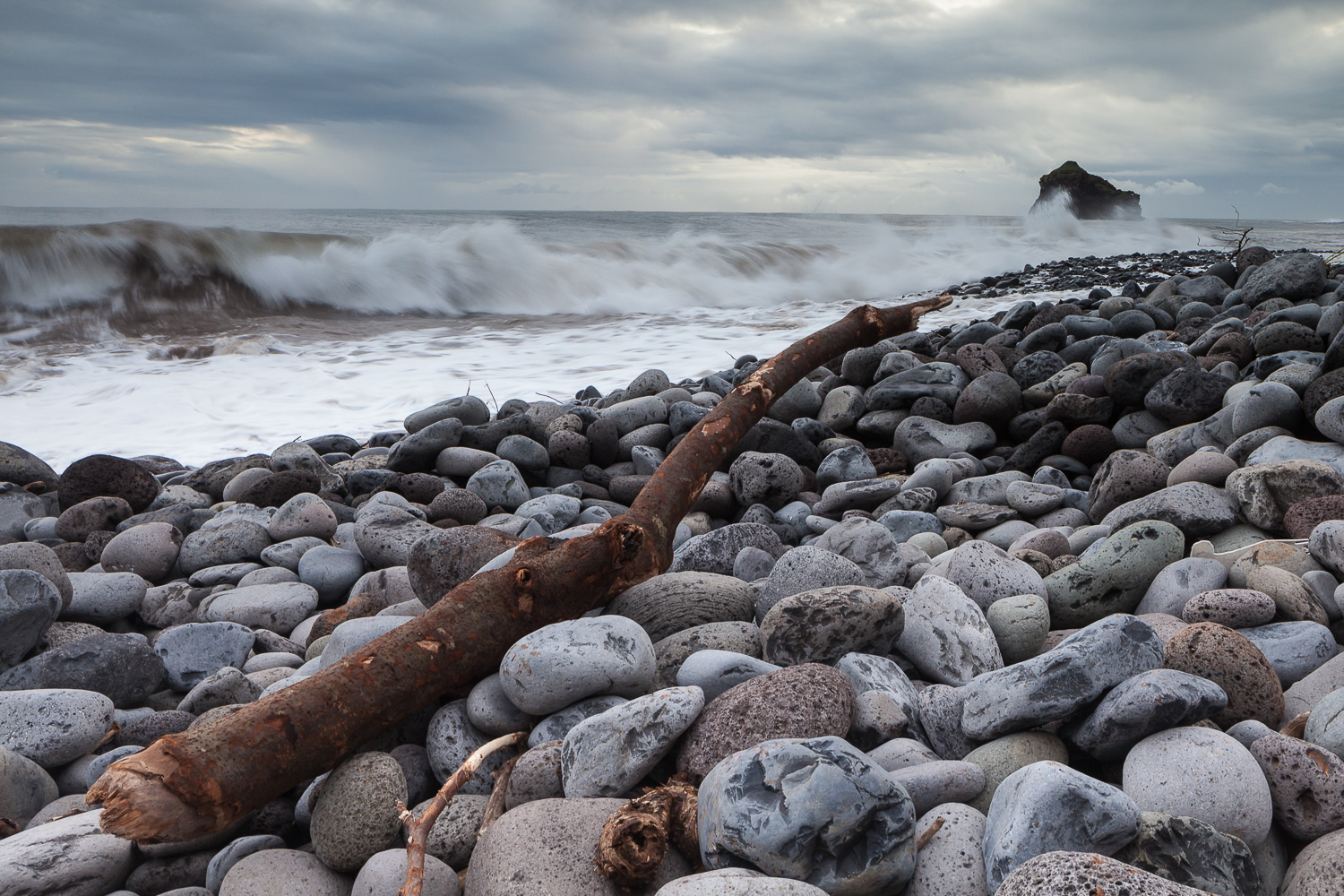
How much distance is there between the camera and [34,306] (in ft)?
36.8

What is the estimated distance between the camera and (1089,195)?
39781mm

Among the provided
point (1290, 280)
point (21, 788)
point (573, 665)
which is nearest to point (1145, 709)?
point (573, 665)

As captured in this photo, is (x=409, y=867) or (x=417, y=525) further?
(x=417, y=525)

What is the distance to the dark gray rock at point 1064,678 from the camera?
4.91ft

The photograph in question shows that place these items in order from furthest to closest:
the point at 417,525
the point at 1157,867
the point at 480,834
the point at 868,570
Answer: the point at 417,525 < the point at 868,570 < the point at 480,834 < the point at 1157,867

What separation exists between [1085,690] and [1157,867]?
0.35 metres

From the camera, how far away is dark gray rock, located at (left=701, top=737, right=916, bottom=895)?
1.20m

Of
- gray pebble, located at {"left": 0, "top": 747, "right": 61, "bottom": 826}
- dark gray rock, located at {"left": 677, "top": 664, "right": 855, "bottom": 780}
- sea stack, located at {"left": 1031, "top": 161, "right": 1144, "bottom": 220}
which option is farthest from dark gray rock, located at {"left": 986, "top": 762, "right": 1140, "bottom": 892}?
sea stack, located at {"left": 1031, "top": 161, "right": 1144, "bottom": 220}

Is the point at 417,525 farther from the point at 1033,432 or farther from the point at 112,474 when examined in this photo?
the point at 1033,432

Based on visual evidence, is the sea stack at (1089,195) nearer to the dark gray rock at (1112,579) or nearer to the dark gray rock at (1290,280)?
the dark gray rock at (1290,280)

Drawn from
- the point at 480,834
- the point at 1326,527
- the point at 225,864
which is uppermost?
the point at 1326,527

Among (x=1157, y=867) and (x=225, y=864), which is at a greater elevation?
(x=1157, y=867)

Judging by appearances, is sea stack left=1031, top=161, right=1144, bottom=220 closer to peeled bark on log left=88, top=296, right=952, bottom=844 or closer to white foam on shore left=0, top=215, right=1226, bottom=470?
white foam on shore left=0, top=215, right=1226, bottom=470

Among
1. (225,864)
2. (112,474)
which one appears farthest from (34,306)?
(225,864)
